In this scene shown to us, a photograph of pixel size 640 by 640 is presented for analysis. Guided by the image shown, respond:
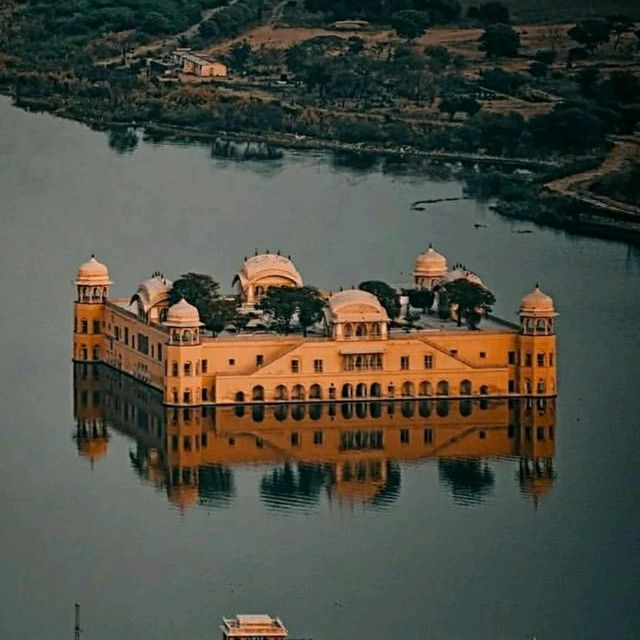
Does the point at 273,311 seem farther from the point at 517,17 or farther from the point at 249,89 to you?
the point at 517,17

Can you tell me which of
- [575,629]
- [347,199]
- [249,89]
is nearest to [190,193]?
[347,199]

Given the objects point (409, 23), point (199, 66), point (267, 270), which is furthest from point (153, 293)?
point (409, 23)

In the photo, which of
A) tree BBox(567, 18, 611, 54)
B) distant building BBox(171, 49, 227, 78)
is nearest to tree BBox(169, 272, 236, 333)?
distant building BBox(171, 49, 227, 78)

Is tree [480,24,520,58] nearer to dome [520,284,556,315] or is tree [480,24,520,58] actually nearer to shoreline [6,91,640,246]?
shoreline [6,91,640,246]

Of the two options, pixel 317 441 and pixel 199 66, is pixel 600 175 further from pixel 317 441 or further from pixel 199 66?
pixel 317 441

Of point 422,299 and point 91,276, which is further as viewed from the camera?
point 422,299

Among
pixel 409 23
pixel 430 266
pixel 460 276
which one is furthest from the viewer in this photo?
pixel 409 23
